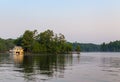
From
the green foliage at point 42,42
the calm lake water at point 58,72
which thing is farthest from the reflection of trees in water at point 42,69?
the green foliage at point 42,42

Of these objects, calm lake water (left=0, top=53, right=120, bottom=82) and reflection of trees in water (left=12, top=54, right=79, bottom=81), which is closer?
calm lake water (left=0, top=53, right=120, bottom=82)

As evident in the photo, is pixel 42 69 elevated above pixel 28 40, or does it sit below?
below

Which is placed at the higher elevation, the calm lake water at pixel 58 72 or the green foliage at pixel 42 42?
the green foliage at pixel 42 42

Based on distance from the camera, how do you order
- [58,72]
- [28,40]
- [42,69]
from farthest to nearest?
[28,40]
[42,69]
[58,72]

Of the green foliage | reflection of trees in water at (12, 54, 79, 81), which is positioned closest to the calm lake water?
reflection of trees in water at (12, 54, 79, 81)

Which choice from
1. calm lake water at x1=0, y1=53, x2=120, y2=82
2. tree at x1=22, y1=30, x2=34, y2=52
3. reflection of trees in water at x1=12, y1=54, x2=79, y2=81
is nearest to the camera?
calm lake water at x1=0, y1=53, x2=120, y2=82

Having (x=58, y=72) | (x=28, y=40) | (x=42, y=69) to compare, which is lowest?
(x=58, y=72)

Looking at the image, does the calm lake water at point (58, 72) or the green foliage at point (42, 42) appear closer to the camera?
the calm lake water at point (58, 72)

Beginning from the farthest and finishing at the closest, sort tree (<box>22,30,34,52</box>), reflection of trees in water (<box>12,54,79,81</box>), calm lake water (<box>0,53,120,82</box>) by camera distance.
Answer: tree (<box>22,30,34,52</box>), reflection of trees in water (<box>12,54,79,81</box>), calm lake water (<box>0,53,120,82</box>)

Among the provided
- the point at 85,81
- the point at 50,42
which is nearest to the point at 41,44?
the point at 50,42

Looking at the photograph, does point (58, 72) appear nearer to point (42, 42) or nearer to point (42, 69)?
point (42, 69)

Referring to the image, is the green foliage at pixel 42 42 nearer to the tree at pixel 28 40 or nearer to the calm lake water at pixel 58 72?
the tree at pixel 28 40

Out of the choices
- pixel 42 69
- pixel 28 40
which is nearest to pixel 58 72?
pixel 42 69

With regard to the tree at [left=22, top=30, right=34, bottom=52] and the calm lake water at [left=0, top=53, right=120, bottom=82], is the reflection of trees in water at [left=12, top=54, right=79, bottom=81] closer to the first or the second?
the calm lake water at [left=0, top=53, right=120, bottom=82]
